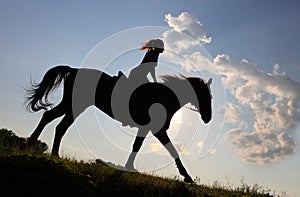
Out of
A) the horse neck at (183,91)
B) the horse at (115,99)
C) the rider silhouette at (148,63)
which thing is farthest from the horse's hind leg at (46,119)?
the horse neck at (183,91)

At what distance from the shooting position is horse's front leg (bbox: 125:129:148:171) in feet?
37.6

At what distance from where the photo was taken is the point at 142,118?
1193cm

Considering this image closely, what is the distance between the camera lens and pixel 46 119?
11.4 m

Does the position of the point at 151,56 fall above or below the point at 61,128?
above

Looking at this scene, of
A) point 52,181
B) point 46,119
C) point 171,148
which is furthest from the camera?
point 171,148

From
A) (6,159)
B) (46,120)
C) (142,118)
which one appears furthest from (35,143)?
(6,159)

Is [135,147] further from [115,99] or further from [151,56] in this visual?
[151,56]

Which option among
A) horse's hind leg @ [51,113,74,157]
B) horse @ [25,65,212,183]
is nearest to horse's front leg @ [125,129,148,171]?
horse @ [25,65,212,183]

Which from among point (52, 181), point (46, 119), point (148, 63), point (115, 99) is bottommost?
point (52, 181)

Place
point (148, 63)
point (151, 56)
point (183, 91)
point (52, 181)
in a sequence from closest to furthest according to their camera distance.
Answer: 1. point (52, 181)
2. point (148, 63)
3. point (183, 91)
4. point (151, 56)

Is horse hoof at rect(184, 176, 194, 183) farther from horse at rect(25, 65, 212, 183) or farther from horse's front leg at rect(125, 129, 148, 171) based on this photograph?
horse's front leg at rect(125, 129, 148, 171)

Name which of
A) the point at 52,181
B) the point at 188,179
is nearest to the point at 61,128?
the point at 188,179

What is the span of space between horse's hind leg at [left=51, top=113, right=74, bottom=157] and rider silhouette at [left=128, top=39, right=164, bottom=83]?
2.17 m

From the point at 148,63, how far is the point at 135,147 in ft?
8.94
